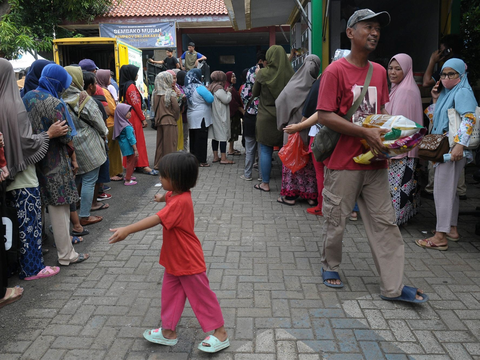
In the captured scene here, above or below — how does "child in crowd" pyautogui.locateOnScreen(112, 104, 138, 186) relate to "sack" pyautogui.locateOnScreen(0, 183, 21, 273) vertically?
above

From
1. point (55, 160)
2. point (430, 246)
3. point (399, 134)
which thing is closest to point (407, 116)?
point (430, 246)

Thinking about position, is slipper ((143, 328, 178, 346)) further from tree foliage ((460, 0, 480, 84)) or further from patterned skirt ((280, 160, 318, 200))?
tree foliage ((460, 0, 480, 84))

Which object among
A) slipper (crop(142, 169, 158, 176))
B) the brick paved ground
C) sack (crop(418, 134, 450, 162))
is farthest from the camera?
slipper (crop(142, 169, 158, 176))

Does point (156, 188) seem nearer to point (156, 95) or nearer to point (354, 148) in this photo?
point (156, 95)

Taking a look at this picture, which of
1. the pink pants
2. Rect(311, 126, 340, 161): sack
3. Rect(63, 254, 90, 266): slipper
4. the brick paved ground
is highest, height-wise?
Rect(311, 126, 340, 161): sack

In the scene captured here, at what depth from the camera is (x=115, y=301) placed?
3.63m

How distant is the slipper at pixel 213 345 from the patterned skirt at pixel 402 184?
305 cm

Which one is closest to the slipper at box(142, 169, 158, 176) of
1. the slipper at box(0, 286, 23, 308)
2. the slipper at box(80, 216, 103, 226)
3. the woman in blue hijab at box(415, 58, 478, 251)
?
the slipper at box(80, 216, 103, 226)

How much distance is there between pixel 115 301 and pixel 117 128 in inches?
173

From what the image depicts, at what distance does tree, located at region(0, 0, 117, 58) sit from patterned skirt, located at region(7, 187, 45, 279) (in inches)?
547

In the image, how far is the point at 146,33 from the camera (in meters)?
19.4

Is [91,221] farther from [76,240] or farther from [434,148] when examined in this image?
[434,148]

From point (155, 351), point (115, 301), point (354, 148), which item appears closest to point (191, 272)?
point (155, 351)

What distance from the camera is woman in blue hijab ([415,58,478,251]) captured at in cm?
438
